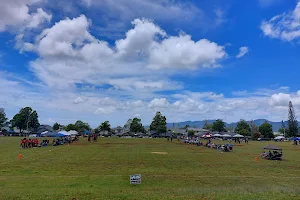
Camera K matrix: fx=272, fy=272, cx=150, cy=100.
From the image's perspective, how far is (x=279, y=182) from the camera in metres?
16.9

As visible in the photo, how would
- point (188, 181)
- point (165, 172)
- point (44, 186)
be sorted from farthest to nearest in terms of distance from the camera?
point (165, 172) → point (188, 181) → point (44, 186)

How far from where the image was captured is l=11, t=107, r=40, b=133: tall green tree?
147250 millimetres

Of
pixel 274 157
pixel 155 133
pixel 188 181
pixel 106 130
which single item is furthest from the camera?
pixel 106 130

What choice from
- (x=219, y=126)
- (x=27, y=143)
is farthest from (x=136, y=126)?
(x=27, y=143)

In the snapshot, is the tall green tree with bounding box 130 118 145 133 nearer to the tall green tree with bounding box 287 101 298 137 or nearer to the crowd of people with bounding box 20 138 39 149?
the tall green tree with bounding box 287 101 298 137

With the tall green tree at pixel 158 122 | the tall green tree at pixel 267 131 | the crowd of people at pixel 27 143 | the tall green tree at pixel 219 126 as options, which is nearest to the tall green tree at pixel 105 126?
the tall green tree at pixel 158 122

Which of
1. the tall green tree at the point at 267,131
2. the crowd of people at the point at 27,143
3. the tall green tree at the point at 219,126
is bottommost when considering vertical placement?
the crowd of people at the point at 27,143

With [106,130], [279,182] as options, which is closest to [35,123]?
[106,130]

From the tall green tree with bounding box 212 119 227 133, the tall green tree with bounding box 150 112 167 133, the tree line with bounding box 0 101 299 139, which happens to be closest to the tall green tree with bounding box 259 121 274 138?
the tree line with bounding box 0 101 299 139

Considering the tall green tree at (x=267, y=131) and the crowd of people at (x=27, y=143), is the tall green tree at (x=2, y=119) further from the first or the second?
the tall green tree at (x=267, y=131)

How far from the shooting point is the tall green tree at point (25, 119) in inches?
5797

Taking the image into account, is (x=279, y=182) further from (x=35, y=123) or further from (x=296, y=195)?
(x=35, y=123)

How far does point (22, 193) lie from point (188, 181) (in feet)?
30.3

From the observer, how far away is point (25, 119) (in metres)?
149
